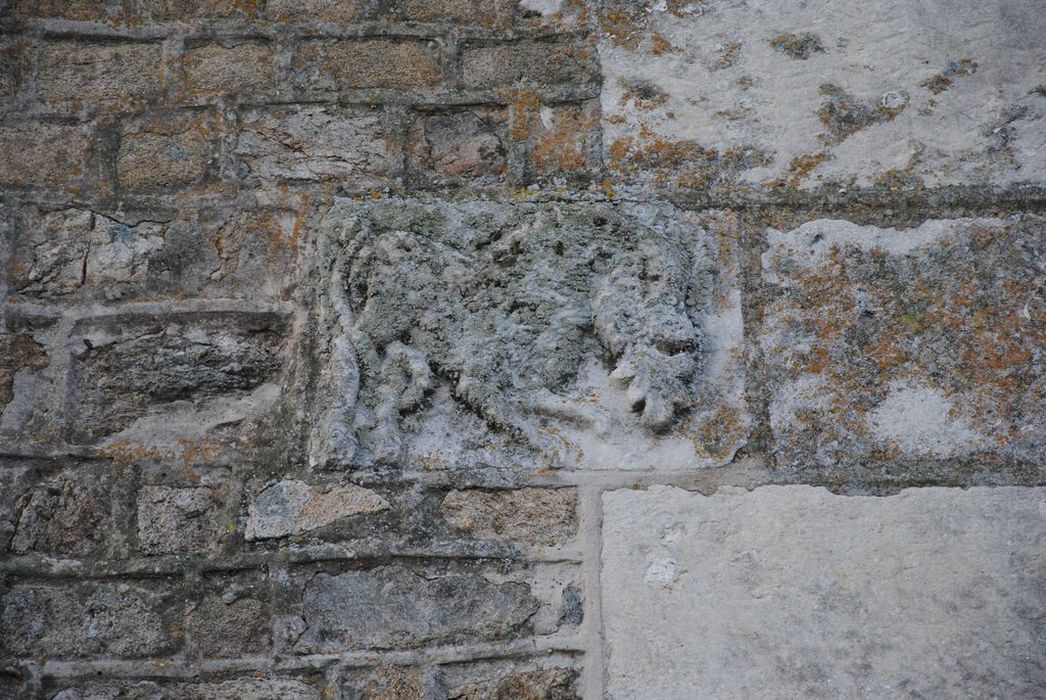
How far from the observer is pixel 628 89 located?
2.11m

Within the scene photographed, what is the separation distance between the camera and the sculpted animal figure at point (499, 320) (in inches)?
76.1

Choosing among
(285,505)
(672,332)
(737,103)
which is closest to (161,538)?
(285,505)

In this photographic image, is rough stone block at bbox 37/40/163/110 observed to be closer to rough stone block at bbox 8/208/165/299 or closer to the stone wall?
the stone wall

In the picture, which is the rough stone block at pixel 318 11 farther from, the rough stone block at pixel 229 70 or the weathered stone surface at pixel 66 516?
the weathered stone surface at pixel 66 516

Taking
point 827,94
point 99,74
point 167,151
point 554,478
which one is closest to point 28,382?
point 167,151

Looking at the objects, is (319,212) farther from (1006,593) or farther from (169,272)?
(1006,593)

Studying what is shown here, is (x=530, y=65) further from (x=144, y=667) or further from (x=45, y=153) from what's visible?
(x=144, y=667)

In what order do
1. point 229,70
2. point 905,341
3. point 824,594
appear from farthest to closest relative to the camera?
point 229,70, point 905,341, point 824,594

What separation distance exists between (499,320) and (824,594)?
783 mm

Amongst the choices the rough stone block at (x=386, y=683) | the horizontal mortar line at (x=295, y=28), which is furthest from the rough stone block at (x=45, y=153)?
the rough stone block at (x=386, y=683)

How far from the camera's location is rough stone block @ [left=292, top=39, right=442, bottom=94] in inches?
84.1

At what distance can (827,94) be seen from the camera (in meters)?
2.07

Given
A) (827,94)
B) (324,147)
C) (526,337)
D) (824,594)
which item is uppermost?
(827,94)

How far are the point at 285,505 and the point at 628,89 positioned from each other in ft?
3.52
